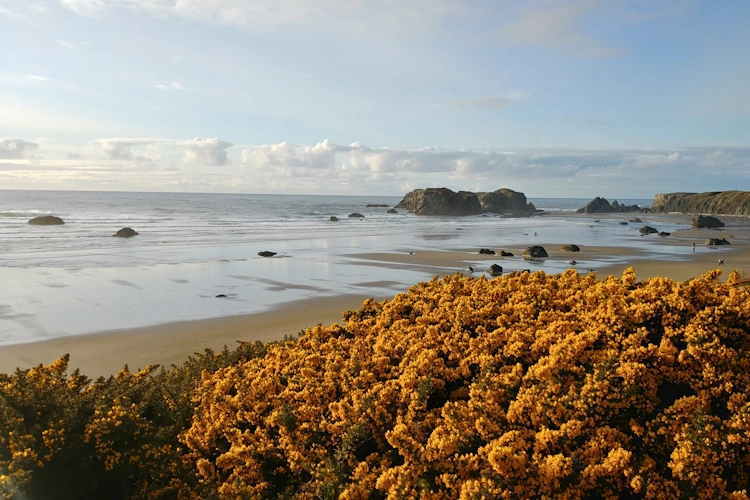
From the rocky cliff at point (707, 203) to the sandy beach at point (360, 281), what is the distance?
48.0m

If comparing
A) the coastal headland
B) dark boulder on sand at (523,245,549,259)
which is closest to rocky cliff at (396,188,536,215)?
the coastal headland

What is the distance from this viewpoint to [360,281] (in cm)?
2117

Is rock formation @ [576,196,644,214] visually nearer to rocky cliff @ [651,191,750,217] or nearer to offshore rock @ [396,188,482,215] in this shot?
rocky cliff @ [651,191,750,217]

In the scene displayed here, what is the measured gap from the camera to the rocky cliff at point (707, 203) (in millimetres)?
84219

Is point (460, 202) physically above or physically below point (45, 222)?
above

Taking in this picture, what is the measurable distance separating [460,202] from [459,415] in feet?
304

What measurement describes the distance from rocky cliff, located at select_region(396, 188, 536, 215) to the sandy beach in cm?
4855

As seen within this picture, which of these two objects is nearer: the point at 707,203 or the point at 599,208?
the point at 707,203

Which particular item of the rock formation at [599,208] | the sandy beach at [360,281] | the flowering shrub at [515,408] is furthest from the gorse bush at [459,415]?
the rock formation at [599,208]

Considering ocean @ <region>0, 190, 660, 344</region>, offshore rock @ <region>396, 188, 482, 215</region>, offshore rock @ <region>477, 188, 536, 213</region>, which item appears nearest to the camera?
ocean @ <region>0, 190, 660, 344</region>

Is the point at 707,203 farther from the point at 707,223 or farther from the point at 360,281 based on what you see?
the point at 360,281

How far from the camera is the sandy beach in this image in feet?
39.3

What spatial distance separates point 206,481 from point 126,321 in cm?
1113

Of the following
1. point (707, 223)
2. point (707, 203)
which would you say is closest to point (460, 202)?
point (707, 203)
